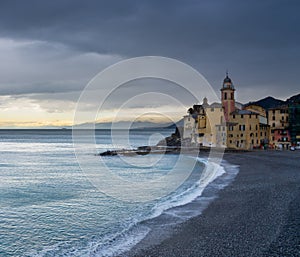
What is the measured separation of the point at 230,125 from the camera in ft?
235

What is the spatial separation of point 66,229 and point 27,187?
15482 millimetres

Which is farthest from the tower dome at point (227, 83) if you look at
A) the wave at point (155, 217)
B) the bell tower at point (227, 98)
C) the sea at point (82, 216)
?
the wave at point (155, 217)

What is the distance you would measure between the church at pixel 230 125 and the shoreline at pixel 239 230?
47.7 m

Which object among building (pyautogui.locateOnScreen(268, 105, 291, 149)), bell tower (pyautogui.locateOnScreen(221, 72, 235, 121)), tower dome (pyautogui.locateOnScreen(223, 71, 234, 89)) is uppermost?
tower dome (pyautogui.locateOnScreen(223, 71, 234, 89))

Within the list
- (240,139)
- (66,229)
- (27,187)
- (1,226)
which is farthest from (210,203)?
(240,139)

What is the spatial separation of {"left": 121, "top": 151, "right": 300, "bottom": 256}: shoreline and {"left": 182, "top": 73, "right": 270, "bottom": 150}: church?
47663 millimetres

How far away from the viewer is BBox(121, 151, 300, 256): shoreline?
13.2 metres

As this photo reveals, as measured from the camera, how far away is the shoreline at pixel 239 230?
13172 millimetres

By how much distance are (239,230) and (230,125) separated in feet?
189

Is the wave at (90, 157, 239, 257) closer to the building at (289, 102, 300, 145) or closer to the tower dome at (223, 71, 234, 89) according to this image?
the tower dome at (223, 71, 234, 89)

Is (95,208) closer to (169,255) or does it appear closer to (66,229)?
(66,229)

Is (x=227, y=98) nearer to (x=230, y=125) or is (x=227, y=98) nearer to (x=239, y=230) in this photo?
(x=230, y=125)

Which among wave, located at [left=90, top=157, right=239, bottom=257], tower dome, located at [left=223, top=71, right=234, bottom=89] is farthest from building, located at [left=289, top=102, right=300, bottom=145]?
wave, located at [left=90, top=157, right=239, bottom=257]

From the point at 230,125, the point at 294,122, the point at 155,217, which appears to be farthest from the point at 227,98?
the point at 155,217
